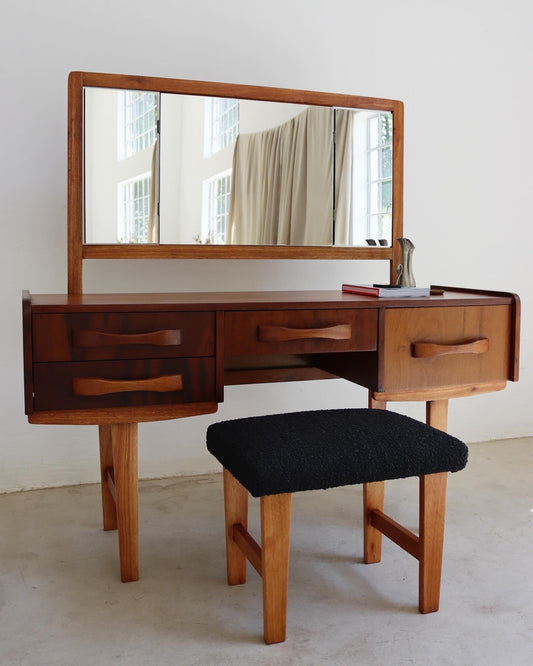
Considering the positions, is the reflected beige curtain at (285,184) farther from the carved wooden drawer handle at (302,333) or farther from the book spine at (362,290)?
the carved wooden drawer handle at (302,333)

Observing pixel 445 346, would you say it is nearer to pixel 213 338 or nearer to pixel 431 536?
pixel 431 536

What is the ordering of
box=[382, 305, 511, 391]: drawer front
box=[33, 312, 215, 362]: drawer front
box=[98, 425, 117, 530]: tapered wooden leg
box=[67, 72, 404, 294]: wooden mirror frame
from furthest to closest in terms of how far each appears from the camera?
1. box=[98, 425, 117, 530]: tapered wooden leg
2. box=[67, 72, 404, 294]: wooden mirror frame
3. box=[382, 305, 511, 391]: drawer front
4. box=[33, 312, 215, 362]: drawer front

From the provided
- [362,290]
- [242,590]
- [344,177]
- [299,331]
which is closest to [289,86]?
[344,177]

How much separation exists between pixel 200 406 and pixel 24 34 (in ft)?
4.64

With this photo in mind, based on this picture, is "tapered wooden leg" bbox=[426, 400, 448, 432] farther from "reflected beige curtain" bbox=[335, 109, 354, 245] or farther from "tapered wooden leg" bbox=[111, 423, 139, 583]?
"tapered wooden leg" bbox=[111, 423, 139, 583]

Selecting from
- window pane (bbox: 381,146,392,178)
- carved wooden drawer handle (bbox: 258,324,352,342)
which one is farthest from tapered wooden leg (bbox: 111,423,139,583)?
window pane (bbox: 381,146,392,178)

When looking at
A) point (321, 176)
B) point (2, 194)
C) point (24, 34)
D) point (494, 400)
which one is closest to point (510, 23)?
point (321, 176)

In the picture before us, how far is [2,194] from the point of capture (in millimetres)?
2346

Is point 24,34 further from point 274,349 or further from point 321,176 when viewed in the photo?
point 274,349

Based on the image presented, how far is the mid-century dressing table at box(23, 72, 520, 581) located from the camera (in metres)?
1.62

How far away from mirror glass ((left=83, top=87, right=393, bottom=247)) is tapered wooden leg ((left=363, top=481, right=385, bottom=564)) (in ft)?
2.61

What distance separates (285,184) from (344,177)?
200 millimetres

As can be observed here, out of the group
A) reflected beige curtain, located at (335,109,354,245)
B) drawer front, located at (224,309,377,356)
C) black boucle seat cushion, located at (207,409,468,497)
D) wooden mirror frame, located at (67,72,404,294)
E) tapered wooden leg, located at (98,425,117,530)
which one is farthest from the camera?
reflected beige curtain, located at (335,109,354,245)

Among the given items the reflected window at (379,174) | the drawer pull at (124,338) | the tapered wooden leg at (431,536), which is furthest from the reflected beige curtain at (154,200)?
the tapered wooden leg at (431,536)
